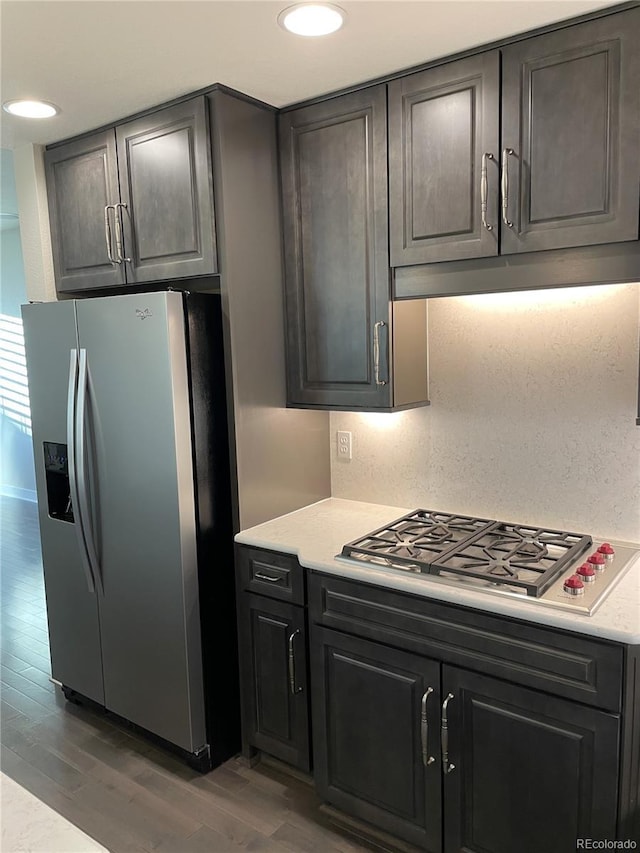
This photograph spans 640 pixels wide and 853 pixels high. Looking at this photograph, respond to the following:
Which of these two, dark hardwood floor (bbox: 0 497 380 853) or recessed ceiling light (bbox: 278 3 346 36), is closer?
recessed ceiling light (bbox: 278 3 346 36)

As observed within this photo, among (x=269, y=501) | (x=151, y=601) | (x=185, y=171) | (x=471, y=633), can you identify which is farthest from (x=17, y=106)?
(x=471, y=633)

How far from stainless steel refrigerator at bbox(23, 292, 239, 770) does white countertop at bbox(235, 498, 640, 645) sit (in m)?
0.28

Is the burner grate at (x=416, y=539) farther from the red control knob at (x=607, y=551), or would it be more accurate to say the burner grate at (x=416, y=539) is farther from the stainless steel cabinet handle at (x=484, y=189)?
the stainless steel cabinet handle at (x=484, y=189)

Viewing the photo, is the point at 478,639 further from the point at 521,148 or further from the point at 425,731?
the point at 521,148

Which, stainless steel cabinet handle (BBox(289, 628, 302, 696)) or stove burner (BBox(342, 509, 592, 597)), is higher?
stove burner (BBox(342, 509, 592, 597))

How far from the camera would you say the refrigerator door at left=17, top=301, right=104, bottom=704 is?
8.80 feet

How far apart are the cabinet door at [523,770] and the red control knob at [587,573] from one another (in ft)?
1.13

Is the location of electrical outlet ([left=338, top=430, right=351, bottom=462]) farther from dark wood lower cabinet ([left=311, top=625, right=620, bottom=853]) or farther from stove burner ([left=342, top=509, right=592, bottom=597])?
dark wood lower cabinet ([left=311, top=625, right=620, bottom=853])

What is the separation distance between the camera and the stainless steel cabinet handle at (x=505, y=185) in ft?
6.48

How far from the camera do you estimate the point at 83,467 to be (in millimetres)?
2631

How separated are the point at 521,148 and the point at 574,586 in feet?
4.15

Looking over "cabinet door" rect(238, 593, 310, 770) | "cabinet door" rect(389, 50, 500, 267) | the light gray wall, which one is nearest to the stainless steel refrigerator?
"cabinet door" rect(238, 593, 310, 770)

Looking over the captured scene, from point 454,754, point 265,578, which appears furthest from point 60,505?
point 454,754

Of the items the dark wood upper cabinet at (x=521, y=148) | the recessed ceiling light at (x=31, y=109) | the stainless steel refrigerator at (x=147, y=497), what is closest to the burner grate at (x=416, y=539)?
the stainless steel refrigerator at (x=147, y=497)
